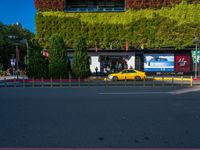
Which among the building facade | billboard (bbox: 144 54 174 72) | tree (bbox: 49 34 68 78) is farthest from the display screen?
tree (bbox: 49 34 68 78)

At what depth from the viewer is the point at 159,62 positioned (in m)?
41.4

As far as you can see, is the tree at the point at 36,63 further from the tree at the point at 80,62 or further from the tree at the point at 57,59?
the tree at the point at 80,62

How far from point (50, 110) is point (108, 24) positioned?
108 feet

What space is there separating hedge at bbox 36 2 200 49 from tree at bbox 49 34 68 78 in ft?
32.9

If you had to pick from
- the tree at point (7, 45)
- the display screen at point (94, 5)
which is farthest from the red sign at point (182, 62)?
the tree at point (7, 45)

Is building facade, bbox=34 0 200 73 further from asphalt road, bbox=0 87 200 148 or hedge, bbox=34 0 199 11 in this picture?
asphalt road, bbox=0 87 200 148

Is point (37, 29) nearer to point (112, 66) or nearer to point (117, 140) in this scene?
point (112, 66)

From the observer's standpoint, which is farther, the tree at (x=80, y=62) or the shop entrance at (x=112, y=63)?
the shop entrance at (x=112, y=63)

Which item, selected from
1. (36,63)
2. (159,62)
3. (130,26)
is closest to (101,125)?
(36,63)

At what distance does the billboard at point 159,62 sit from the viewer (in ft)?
136

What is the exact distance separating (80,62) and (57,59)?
236cm

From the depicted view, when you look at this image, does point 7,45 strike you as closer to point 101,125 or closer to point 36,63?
point 36,63

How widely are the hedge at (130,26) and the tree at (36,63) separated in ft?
35.1

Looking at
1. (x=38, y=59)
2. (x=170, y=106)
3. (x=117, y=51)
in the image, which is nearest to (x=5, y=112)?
(x=170, y=106)
